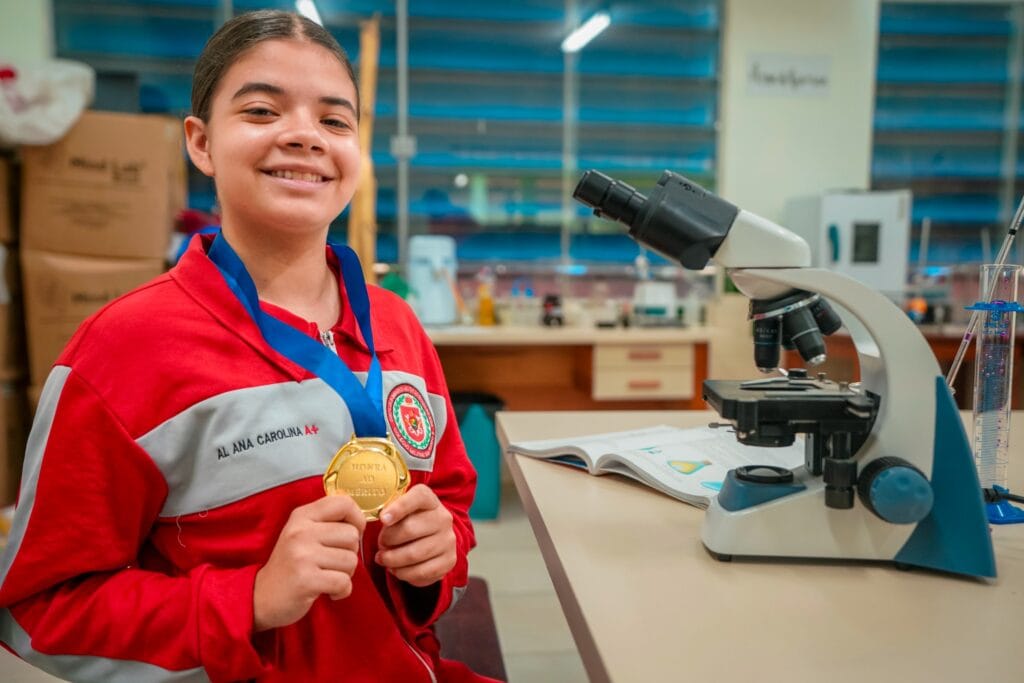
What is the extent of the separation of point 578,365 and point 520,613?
1579 millimetres

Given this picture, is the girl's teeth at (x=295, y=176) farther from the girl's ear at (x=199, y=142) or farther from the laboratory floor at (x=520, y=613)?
the laboratory floor at (x=520, y=613)

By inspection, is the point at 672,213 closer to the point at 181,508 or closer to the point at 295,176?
the point at 295,176

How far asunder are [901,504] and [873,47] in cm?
410

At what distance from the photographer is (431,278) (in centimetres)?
354

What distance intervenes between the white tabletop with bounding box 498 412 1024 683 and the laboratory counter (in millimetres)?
2355

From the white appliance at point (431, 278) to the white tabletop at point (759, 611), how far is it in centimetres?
265

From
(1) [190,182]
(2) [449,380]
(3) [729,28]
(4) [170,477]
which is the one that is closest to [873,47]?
(3) [729,28]

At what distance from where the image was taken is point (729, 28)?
4004 mm

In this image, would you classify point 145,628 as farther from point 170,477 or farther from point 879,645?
point 879,645

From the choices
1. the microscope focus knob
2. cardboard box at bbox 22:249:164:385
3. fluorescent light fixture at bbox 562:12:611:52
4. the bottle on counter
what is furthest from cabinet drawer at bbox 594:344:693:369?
the microscope focus knob

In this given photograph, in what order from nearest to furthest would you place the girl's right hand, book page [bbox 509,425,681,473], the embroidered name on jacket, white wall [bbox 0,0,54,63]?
the girl's right hand, the embroidered name on jacket, book page [bbox 509,425,681,473], white wall [bbox 0,0,54,63]

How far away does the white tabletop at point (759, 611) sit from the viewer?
58cm

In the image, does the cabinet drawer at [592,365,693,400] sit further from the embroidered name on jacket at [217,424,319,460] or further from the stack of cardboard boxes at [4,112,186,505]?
the embroidered name on jacket at [217,424,319,460]

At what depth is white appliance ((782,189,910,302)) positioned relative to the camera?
373 cm
